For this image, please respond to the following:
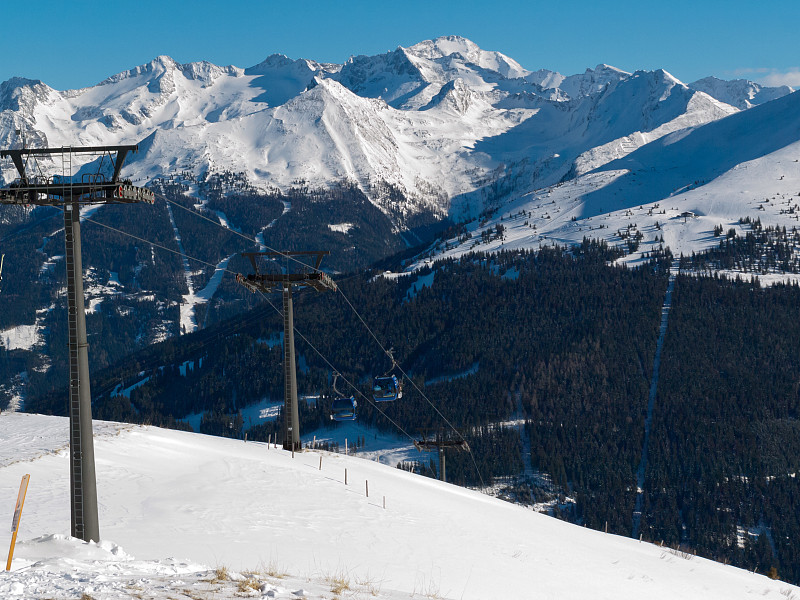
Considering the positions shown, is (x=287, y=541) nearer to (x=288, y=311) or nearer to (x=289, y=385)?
(x=289, y=385)

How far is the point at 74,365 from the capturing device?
2759 cm

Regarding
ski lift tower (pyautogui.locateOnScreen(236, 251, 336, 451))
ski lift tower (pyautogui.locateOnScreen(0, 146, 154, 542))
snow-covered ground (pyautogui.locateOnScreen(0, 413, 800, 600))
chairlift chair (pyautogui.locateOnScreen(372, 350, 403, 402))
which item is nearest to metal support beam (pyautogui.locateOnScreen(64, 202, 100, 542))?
ski lift tower (pyautogui.locateOnScreen(0, 146, 154, 542))

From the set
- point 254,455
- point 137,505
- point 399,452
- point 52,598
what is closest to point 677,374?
point 399,452

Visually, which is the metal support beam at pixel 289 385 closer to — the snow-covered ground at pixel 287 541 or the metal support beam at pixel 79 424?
the snow-covered ground at pixel 287 541

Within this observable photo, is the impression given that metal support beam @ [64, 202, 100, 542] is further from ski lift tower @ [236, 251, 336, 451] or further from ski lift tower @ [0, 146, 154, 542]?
ski lift tower @ [236, 251, 336, 451]

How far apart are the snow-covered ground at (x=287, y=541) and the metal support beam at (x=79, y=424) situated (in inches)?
41.9

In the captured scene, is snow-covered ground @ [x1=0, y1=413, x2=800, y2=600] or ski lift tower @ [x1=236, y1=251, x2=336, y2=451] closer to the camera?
snow-covered ground @ [x1=0, y1=413, x2=800, y2=600]

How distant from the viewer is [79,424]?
27516 millimetres

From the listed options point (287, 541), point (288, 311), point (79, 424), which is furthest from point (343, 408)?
point (79, 424)

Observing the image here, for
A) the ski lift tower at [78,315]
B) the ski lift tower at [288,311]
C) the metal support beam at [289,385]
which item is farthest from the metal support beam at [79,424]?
the metal support beam at [289,385]

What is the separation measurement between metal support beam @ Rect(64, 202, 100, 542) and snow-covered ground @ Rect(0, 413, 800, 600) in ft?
3.49

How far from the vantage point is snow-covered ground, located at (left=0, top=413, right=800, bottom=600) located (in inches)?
860

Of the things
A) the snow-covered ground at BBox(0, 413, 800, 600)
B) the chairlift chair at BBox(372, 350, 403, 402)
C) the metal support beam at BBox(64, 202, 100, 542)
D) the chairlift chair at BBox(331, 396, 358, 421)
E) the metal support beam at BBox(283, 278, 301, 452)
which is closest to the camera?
the snow-covered ground at BBox(0, 413, 800, 600)

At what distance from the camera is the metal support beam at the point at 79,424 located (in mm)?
26906
